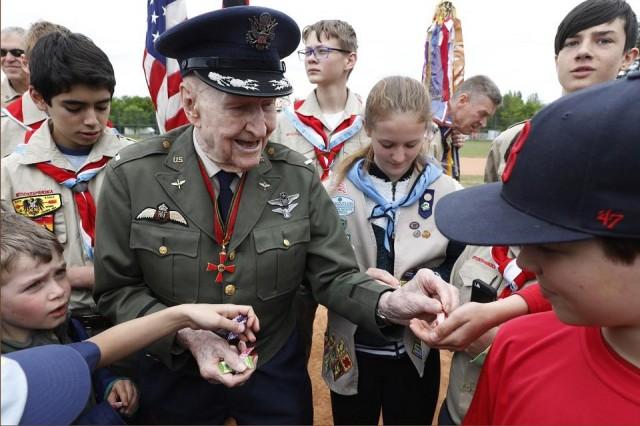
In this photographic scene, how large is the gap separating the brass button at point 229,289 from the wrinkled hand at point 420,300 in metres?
0.62

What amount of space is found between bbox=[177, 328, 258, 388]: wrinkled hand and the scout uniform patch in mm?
1070

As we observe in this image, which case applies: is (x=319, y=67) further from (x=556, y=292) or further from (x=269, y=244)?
(x=556, y=292)

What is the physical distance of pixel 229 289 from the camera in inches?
77.7

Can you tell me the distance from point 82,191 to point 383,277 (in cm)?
159

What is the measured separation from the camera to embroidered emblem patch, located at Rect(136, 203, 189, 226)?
1.96 metres

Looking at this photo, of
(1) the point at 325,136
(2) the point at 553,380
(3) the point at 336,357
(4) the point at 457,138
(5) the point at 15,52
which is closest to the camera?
(2) the point at 553,380

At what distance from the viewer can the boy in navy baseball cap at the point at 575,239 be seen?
37.1 inches

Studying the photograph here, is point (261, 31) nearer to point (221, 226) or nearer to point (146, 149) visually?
point (146, 149)

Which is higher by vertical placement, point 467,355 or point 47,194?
point 47,194

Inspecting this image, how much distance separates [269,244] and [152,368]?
78 cm

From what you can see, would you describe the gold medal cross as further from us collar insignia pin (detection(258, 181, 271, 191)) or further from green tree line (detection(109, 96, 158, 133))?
green tree line (detection(109, 96, 158, 133))

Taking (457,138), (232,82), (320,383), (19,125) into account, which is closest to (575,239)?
(232,82)

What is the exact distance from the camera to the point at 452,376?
222 cm

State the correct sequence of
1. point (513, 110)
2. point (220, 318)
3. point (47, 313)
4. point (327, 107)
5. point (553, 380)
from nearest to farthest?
point (553, 380) < point (220, 318) < point (47, 313) < point (327, 107) < point (513, 110)
